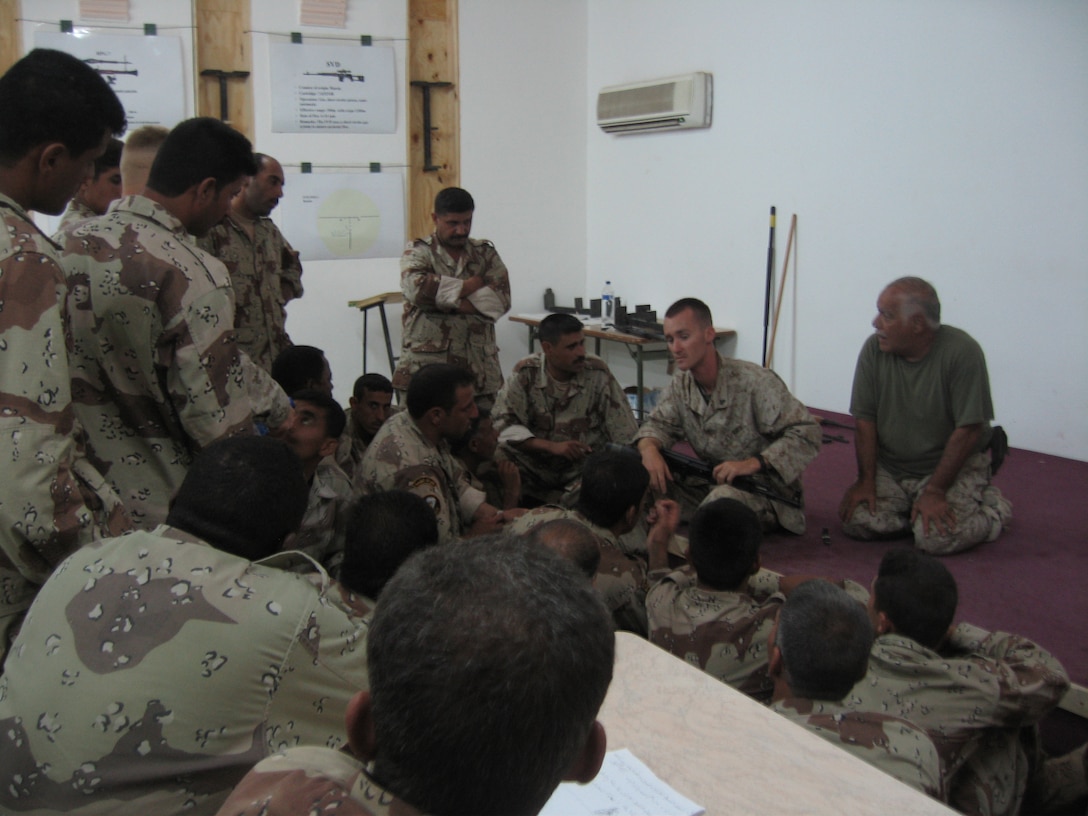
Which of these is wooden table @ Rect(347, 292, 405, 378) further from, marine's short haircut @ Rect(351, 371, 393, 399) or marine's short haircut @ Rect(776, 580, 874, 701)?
marine's short haircut @ Rect(776, 580, 874, 701)

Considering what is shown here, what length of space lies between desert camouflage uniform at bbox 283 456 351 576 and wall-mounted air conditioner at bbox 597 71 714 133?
164 inches

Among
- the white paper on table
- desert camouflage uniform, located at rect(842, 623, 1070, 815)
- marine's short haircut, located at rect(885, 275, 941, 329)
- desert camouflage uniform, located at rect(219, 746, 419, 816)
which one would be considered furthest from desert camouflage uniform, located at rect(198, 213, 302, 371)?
desert camouflage uniform, located at rect(219, 746, 419, 816)

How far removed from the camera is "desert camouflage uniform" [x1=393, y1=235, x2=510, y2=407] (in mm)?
4703

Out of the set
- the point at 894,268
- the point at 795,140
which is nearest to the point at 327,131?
the point at 795,140

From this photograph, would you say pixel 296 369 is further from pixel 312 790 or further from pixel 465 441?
pixel 312 790

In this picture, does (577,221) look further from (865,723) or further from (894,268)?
(865,723)

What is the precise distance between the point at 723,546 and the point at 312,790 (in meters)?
1.59

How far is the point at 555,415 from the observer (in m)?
3.78

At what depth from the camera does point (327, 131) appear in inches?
239

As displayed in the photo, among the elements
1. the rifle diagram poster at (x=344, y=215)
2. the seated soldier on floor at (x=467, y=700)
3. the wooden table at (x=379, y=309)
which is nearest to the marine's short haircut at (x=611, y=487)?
the seated soldier on floor at (x=467, y=700)

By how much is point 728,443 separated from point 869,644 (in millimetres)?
1884

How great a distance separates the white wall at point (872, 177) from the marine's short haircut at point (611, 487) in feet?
8.83

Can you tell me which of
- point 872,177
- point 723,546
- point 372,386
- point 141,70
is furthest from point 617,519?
point 141,70

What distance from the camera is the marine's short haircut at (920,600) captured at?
2.03 meters
